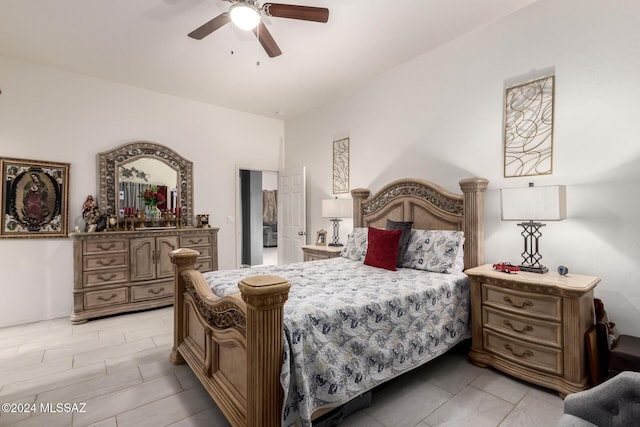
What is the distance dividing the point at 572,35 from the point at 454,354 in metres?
2.86

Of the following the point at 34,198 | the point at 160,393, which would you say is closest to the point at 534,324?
the point at 160,393

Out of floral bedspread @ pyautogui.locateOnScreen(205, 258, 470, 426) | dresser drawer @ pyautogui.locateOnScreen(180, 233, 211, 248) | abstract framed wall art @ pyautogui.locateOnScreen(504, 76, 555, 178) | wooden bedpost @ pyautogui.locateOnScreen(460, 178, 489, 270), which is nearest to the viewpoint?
floral bedspread @ pyautogui.locateOnScreen(205, 258, 470, 426)

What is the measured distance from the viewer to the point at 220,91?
4523 millimetres

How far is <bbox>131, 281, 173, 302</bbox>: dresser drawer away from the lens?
396cm

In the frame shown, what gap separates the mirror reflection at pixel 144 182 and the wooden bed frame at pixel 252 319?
2262mm

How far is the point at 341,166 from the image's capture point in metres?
4.65

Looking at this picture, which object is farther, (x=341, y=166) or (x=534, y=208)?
(x=341, y=166)

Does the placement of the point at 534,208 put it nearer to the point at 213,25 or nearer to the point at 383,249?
the point at 383,249

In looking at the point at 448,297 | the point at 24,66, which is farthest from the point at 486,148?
the point at 24,66

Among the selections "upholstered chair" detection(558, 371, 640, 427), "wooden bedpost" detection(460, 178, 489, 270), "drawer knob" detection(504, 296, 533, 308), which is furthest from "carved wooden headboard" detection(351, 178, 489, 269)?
"upholstered chair" detection(558, 371, 640, 427)

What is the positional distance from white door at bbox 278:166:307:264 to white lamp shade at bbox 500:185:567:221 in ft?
10.6

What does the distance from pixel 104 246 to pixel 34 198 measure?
3.17 feet

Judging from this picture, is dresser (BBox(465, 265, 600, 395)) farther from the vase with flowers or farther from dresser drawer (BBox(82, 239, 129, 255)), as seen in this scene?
the vase with flowers

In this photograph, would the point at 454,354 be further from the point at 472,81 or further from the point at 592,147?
the point at 472,81
